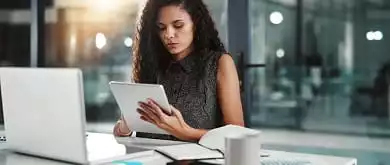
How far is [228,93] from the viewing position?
240 centimetres

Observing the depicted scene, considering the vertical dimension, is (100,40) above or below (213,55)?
above

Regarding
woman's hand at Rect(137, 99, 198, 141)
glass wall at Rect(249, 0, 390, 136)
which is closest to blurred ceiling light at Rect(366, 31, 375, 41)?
glass wall at Rect(249, 0, 390, 136)

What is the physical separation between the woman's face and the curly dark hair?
0.08 ft

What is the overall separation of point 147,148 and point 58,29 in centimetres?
A: 248

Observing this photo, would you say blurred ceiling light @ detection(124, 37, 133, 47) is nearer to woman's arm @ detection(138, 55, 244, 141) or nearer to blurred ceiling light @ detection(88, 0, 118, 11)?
blurred ceiling light @ detection(88, 0, 118, 11)

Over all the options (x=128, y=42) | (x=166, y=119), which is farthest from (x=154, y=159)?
(x=128, y=42)

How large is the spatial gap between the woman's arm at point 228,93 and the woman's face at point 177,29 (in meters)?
0.28

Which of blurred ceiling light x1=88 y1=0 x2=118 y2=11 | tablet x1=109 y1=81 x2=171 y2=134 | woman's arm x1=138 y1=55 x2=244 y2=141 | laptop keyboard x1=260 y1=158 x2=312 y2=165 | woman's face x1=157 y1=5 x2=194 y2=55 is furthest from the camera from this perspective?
blurred ceiling light x1=88 y1=0 x2=118 y2=11

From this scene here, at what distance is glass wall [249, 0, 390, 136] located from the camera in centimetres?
302

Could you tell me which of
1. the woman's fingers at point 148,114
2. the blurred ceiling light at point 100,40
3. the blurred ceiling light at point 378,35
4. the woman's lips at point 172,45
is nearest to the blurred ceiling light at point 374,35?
the blurred ceiling light at point 378,35

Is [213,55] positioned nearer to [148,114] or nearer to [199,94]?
[199,94]

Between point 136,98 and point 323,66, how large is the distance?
5.37ft

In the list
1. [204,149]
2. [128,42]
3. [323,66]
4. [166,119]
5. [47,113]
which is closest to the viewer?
[47,113]

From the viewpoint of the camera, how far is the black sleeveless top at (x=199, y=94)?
2.40m
